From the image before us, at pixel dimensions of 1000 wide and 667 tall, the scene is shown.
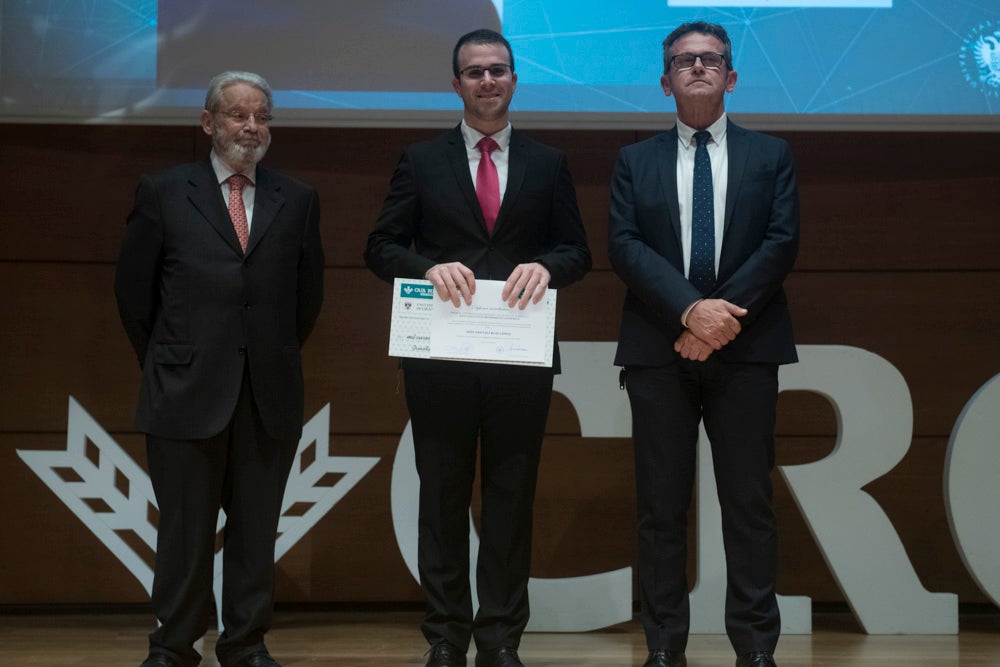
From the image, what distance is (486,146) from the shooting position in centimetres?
293

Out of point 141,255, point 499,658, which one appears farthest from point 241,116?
point 499,658

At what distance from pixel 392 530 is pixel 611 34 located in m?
1.96

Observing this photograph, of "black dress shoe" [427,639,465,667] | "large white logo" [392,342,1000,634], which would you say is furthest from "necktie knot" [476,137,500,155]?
"black dress shoe" [427,639,465,667]

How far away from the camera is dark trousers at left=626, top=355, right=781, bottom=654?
2.76 m

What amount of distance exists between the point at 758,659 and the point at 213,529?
1417 mm

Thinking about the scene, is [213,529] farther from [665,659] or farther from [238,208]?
[665,659]

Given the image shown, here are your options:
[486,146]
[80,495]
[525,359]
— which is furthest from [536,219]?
[80,495]

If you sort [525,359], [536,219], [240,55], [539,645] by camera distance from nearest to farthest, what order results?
1. [525,359]
2. [536,219]
3. [539,645]
4. [240,55]

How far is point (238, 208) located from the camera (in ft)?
9.43

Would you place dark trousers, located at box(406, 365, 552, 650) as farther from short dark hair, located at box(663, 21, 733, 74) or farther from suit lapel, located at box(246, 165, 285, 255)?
short dark hair, located at box(663, 21, 733, 74)

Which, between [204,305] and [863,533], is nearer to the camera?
[204,305]

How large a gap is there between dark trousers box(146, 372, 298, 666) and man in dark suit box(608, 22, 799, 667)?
977 mm

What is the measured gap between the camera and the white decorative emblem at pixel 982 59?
3.85 m

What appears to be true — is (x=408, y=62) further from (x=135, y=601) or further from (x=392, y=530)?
(x=135, y=601)
